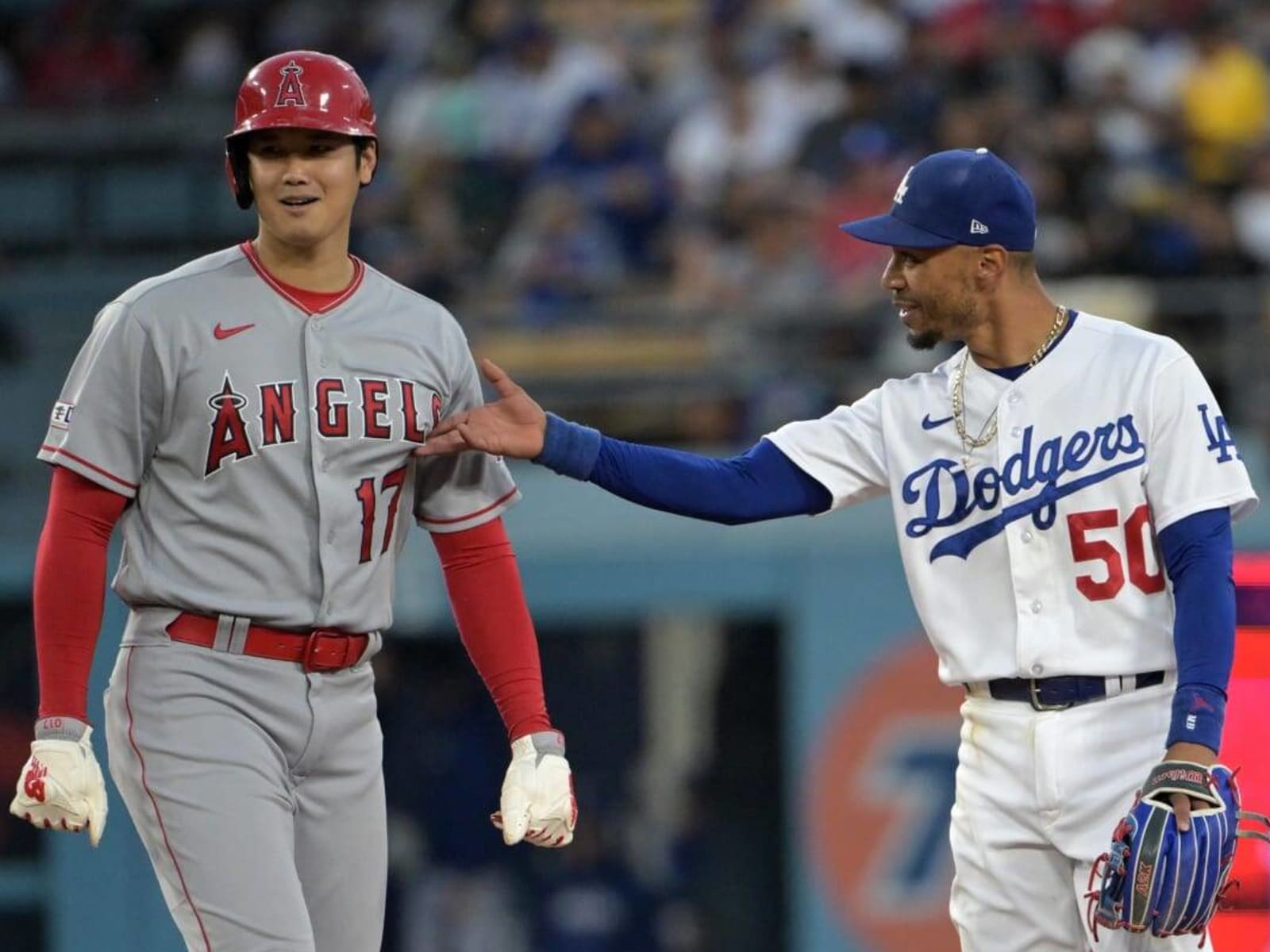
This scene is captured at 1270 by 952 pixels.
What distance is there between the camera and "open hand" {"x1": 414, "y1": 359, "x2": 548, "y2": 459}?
147 inches

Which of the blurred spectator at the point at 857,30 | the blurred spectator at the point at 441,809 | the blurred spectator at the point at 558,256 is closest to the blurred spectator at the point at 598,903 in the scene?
the blurred spectator at the point at 441,809

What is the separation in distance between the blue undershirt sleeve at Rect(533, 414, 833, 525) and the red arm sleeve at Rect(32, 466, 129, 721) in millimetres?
822

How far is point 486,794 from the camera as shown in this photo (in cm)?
962

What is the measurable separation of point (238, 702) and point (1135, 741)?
57.7 inches

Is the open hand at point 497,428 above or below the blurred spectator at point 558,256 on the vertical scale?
below

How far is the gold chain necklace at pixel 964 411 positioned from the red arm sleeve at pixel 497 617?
2.67ft

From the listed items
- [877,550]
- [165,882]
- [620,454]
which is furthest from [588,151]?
[165,882]

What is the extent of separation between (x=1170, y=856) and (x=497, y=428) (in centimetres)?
131

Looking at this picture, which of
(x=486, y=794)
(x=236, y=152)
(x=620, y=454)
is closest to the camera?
(x=236, y=152)

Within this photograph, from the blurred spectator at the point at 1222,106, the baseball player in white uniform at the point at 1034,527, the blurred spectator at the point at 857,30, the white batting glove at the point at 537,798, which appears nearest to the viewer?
the baseball player in white uniform at the point at 1034,527

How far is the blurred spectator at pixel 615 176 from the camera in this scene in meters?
9.60

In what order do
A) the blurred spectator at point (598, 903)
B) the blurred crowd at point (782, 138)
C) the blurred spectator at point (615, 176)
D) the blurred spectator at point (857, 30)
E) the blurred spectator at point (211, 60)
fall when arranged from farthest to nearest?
the blurred spectator at point (211, 60)
the blurred spectator at point (857, 30)
the blurred spectator at point (615, 176)
the blurred spectator at point (598, 903)
the blurred crowd at point (782, 138)

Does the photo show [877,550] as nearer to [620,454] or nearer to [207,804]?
[620,454]

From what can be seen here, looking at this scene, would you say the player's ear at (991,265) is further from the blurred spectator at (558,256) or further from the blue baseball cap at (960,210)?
the blurred spectator at (558,256)
